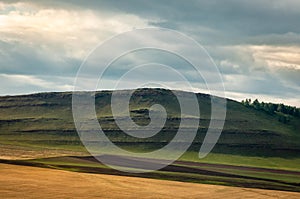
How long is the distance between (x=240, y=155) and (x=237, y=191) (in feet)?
409

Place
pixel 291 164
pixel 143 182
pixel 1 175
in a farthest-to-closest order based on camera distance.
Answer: pixel 291 164, pixel 143 182, pixel 1 175

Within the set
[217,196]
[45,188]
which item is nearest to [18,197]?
[45,188]

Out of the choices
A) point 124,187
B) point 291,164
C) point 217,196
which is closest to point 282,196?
point 217,196

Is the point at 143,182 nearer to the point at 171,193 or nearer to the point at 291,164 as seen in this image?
the point at 171,193

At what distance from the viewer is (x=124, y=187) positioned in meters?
68.1

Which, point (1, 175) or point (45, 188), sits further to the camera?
point (1, 175)

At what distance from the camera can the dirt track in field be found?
57.2 metres

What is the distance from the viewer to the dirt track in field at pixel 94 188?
57188mm

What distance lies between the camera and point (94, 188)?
64.2 m

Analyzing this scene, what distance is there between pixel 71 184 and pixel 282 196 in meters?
30.9

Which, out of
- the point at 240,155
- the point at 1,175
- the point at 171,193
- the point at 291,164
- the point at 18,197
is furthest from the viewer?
the point at 240,155

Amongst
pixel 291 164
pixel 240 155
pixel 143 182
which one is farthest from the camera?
pixel 240 155

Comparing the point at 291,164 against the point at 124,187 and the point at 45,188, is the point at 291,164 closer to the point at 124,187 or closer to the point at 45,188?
the point at 124,187

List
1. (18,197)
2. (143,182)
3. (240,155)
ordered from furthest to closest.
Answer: (240,155) < (143,182) < (18,197)
